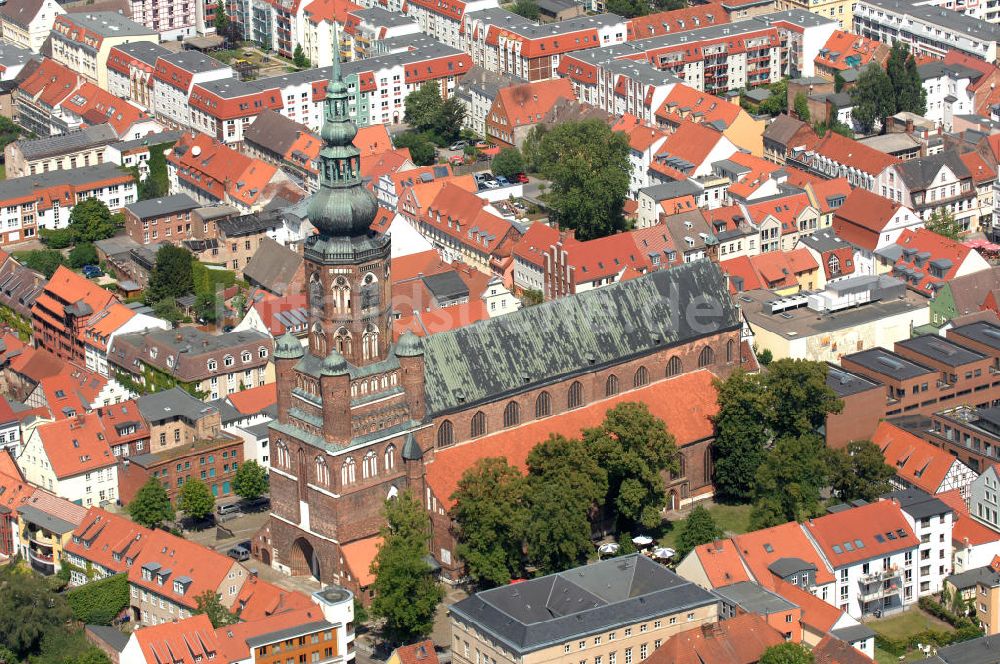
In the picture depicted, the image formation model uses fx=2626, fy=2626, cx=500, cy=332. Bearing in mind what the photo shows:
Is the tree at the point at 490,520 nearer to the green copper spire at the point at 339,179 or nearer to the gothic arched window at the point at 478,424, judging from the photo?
the gothic arched window at the point at 478,424

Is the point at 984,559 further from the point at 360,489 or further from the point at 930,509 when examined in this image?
the point at 360,489

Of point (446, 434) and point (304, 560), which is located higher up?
point (446, 434)

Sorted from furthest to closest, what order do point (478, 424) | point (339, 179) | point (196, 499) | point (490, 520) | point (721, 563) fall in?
point (196, 499) < point (478, 424) < point (490, 520) < point (339, 179) < point (721, 563)

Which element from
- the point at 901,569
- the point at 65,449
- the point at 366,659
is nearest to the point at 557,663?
the point at 366,659

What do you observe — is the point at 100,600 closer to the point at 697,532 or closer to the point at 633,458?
the point at 633,458

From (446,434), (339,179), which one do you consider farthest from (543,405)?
(339,179)

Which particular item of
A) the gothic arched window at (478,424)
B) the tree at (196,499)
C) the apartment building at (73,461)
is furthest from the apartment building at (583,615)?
the apartment building at (73,461)
